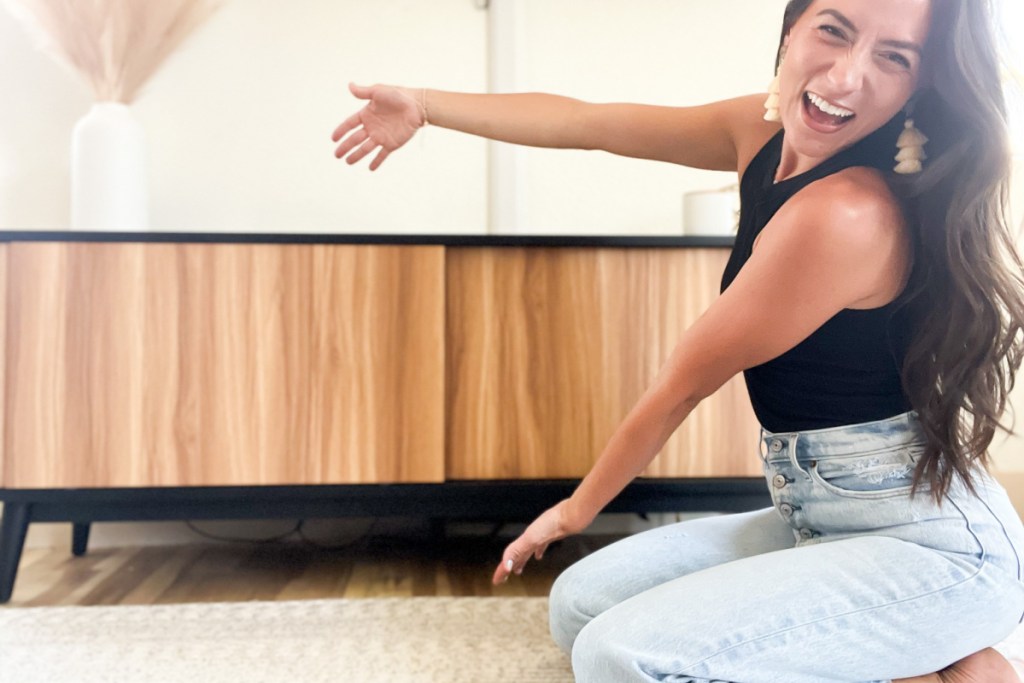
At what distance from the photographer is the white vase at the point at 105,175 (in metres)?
1.81

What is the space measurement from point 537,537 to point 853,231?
467mm

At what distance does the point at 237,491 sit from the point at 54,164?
3.38 feet

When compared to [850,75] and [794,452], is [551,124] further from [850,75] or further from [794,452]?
[794,452]

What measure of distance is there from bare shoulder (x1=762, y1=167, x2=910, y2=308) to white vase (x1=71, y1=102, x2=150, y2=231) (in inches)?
58.6

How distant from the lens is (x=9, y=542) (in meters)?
1.58

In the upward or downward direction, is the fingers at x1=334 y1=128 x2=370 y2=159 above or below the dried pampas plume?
below

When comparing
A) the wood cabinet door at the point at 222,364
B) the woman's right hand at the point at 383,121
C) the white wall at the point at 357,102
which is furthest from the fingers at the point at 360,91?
the white wall at the point at 357,102

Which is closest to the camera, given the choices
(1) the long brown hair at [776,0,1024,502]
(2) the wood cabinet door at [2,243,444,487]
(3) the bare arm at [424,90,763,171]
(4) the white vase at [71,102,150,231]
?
(1) the long brown hair at [776,0,1024,502]

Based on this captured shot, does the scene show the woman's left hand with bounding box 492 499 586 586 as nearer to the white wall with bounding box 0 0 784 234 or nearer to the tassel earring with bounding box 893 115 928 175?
the tassel earring with bounding box 893 115 928 175

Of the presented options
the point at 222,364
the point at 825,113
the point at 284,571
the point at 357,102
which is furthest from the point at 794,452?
the point at 357,102

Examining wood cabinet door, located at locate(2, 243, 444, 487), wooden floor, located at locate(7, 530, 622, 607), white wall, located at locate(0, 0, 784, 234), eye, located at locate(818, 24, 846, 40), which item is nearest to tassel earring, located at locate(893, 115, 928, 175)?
eye, located at locate(818, 24, 846, 40)

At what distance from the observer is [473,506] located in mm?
1652

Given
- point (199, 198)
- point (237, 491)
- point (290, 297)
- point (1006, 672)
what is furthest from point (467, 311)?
point (1006, 672)

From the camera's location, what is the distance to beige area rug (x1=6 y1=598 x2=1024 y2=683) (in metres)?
1.20
